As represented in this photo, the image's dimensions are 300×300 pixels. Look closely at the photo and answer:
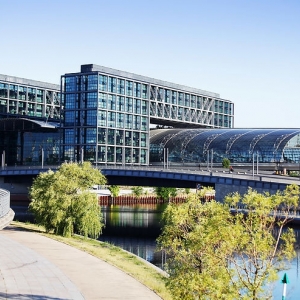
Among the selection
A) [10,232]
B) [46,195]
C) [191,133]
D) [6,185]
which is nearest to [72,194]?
[46,195]

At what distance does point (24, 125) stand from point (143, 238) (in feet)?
358

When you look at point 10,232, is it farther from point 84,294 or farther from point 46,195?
point 84,294

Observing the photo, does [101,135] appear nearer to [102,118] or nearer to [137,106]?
[102,118]

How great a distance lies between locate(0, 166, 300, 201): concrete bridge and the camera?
106125mm

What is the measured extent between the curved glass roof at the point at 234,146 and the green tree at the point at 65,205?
106 meters

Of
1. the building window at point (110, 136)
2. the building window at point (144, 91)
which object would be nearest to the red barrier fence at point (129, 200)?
the building window at point (110, 136)

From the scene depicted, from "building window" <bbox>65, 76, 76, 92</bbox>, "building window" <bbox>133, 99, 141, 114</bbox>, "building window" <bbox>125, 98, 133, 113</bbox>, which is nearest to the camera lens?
"building window" <bbox>65, 76, 76, 92</bbox>

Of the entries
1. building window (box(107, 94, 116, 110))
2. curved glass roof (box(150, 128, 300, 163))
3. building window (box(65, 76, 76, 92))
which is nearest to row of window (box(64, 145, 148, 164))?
building window (box(107, 94, 116, 110))

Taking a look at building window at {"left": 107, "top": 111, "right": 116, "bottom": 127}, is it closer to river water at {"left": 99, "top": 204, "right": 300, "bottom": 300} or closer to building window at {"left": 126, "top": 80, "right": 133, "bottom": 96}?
building window at {"left": 126, "top": 80, "right": 133, "bottom": 96}

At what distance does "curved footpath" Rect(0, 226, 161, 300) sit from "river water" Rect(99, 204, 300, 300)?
264 inches

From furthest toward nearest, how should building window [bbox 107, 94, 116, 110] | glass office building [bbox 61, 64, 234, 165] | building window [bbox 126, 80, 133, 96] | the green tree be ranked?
building window [bbox 126, 80, 133, 96]
building window [bbox 107, 94, 116, 110]
glass office building [bbox 61, 64, 234, 165]
the green tree

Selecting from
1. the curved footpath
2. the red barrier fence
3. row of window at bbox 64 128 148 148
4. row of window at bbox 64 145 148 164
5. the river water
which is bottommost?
the river water

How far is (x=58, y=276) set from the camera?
37094 millimetres

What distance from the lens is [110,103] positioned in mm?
173500
